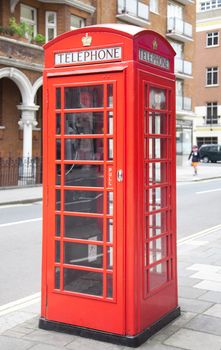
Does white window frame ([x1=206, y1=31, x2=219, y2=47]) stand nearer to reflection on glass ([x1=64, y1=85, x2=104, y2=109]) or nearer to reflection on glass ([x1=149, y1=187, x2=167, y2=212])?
reflection on glass ([x1=149, y1=187, x2=167, y2=212])

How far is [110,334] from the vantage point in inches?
168

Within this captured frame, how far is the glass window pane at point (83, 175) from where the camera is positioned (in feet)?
14.3

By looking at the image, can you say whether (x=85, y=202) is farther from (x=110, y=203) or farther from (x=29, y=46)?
(x=29, y=46)

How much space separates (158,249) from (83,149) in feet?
3.65

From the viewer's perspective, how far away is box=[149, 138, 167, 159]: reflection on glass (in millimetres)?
4473

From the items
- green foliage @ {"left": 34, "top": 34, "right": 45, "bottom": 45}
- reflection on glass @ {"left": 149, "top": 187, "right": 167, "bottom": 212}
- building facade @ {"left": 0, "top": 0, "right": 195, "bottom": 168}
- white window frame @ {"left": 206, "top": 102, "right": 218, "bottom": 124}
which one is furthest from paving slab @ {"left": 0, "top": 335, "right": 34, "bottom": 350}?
white window frame @ {"left": 206, "top": 102, "right": 218, "bottom": 124}

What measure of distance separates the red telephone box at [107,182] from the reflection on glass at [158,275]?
0.05ft

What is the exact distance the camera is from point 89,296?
437cm

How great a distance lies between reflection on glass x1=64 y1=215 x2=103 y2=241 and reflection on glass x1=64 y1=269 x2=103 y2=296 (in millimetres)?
299

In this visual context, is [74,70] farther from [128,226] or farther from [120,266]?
[120,266]

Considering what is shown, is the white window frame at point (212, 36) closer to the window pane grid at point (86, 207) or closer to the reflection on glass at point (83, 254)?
the window pane grid at point (86, 207)

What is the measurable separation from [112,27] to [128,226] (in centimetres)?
159

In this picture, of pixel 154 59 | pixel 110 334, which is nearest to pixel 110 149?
pixel 154 59

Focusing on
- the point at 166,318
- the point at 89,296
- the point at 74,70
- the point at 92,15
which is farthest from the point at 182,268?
the point at 92,15
